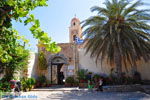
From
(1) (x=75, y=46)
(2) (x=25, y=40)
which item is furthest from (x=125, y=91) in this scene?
(2) (x=25, y=40)

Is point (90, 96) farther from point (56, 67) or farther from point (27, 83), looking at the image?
point (56, 67)

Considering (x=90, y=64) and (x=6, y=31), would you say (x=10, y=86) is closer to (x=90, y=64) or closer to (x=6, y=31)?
(x=90, y=64)

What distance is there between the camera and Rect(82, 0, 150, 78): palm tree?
1253 centimetres

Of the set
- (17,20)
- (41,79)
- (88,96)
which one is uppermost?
(17,20)

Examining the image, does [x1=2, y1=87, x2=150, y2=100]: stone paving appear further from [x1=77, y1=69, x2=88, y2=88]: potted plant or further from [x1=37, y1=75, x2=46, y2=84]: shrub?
[x1=37, y1=75, x2=46, y2=84]: shrub

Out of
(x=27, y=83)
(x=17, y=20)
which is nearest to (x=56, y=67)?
(x=27, y=83)

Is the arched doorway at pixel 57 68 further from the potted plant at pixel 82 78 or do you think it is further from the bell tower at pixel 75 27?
the bell tower at pixel 75 27

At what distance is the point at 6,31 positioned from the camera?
1.86 metres

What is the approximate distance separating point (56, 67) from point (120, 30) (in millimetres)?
9817

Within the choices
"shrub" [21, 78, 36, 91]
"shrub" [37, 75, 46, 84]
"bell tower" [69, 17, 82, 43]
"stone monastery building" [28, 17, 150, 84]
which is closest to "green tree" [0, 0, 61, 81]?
"shrub" [21, 78, 36, 91]

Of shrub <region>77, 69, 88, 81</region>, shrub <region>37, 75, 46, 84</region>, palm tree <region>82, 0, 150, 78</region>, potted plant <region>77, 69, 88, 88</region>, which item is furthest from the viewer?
shrub <region>37, 75, 46, 84</region>

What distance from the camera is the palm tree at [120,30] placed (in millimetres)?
12531

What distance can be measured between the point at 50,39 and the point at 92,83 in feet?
47.0

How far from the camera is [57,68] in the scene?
64.1 feet
